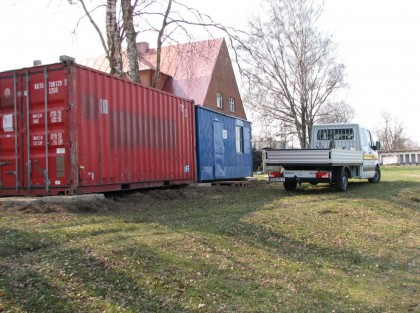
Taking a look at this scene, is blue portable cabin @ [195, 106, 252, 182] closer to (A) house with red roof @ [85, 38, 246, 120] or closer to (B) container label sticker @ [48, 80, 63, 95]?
(B) container label sticker @ [48, 80, 63, 95]

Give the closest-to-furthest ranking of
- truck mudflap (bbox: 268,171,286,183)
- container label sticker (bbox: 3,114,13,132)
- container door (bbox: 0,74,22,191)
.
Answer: container door (bbox: 0,74,22,191), container label sticker (bbox: 3,114,13,132), truck mudflap (bbox: 268,171,286,183)

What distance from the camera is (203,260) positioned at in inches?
231

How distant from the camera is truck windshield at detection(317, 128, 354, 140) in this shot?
17.9 m

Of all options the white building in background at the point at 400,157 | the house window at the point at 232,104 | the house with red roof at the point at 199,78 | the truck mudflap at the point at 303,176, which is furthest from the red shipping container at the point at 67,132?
the white building in background at the point at 400,157

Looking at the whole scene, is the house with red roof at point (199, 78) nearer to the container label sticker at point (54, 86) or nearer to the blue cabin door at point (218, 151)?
the blue cabin door at point (218, 151)

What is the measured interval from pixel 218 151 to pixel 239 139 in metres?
2.42

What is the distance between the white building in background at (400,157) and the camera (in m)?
82.8

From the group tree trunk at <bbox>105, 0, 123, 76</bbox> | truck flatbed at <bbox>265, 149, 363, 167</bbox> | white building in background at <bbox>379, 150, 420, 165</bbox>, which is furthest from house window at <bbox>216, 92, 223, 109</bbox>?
white building in background at <bbox>379, 150, 420, 165</bbox>

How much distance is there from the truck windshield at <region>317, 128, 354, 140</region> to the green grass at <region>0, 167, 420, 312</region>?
814 cm

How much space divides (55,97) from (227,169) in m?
8.56

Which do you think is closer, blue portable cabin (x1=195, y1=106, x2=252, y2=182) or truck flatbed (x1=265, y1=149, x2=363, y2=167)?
truck flatbed (x1=265, y1=149, x2=363, y2=167)

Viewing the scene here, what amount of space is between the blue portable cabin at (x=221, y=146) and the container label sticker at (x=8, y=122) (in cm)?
615

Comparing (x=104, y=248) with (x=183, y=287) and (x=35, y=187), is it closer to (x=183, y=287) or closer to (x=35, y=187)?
(x=183, y=287)

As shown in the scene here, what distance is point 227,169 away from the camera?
669 inches
